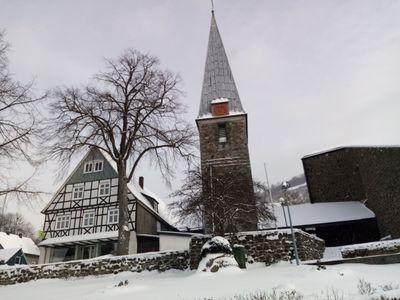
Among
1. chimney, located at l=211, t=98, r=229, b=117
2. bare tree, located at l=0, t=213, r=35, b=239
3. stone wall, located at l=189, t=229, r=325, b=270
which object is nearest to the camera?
stone wall, located at l=189, t=229, r=325, b=270

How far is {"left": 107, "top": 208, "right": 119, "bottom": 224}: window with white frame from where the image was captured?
25016mm

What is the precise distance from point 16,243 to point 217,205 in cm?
3590

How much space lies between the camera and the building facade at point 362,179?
2120cm

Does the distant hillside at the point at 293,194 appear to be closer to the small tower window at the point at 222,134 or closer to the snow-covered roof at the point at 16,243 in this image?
the small tower window at the point at 222,134

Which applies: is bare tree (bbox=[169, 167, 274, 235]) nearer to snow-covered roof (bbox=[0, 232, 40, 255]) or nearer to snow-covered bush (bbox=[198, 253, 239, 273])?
snow-covered bush (bbox=[198, 253, 239, 273])

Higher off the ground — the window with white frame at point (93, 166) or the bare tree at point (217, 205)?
the window with white frame at point (93, 166)

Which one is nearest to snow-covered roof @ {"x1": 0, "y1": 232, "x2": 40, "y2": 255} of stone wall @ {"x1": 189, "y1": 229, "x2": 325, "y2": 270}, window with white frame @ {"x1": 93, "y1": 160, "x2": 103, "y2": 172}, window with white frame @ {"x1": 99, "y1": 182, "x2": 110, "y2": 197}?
window with white frame @ {"x1": 93, "y1": 160, "x2": 103, "y2": 172}

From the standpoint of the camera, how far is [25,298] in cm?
1041

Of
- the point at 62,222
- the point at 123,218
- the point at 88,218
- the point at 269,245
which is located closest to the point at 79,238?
the point at 88,218

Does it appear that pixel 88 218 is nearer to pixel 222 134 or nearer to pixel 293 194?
pixel 222 134

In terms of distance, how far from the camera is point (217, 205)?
600 inches

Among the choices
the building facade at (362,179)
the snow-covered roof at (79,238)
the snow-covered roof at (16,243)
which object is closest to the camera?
the building facade at (362,179)

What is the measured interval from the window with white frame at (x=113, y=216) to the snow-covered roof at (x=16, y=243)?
21.1m

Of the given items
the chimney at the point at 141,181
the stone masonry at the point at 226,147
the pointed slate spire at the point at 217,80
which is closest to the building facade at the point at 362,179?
the stone masonry at the point at 226,147
